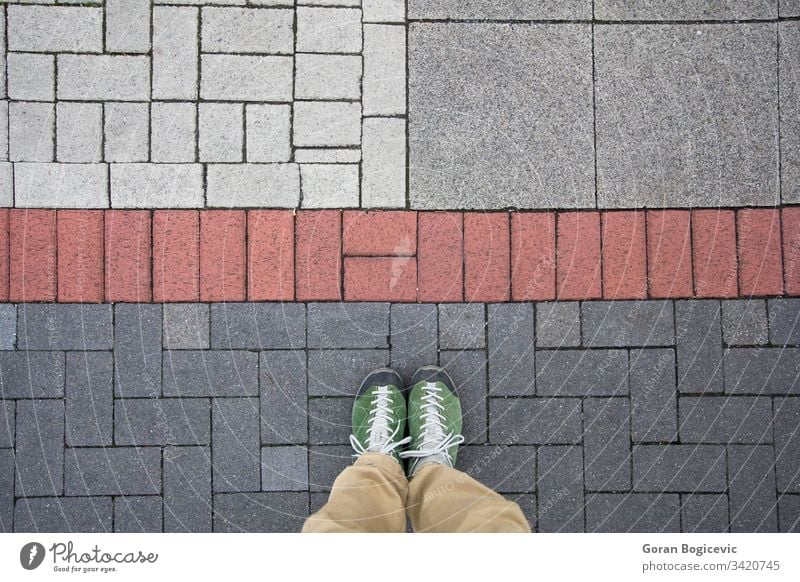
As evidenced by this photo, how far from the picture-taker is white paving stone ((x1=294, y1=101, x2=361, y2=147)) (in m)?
3.07

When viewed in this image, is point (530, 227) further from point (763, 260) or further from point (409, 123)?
point (763, 260)

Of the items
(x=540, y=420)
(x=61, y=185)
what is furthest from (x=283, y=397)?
(x=61, y=185)

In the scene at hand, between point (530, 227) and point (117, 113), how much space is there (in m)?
1.95

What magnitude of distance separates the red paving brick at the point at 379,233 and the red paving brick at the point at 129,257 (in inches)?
35.5

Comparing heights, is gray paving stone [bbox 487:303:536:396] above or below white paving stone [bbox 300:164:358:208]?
below

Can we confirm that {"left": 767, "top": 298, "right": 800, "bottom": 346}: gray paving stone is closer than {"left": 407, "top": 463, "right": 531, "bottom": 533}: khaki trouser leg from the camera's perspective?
No

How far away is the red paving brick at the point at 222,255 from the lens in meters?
3.05

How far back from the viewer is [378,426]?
303 centimetres

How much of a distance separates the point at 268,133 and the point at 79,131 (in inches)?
33.8

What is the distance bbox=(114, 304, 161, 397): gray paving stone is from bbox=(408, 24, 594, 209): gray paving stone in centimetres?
132

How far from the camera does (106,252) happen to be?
10.0 feet

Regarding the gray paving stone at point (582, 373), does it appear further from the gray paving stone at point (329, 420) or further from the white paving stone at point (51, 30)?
the white paving stone at point (51, 30)

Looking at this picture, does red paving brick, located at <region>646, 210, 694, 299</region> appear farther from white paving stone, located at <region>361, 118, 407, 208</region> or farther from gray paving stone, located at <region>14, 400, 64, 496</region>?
gray paving stone, located at <region>14, 400, 64, 496</region>

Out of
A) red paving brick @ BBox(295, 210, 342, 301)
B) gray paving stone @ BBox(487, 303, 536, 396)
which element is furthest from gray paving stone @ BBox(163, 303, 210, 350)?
gray paving stone @ BBox(487, 303, 536, 396)
